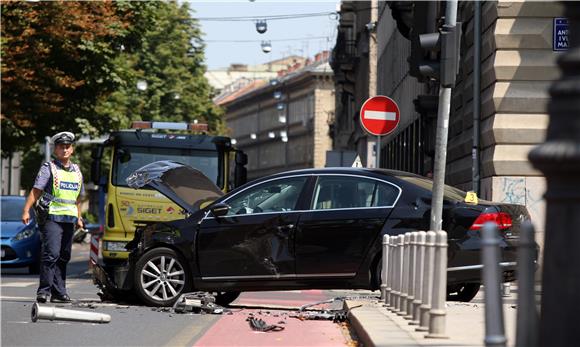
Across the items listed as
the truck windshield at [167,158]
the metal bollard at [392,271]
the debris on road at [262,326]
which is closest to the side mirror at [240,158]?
the truck windshield at [167,158]

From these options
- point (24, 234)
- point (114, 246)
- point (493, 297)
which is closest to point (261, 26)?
point (24, 234)

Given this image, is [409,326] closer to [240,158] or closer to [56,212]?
[56,212]

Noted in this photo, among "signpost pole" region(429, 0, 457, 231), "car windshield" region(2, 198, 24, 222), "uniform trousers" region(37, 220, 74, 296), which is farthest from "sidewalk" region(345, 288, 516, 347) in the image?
"car windshield" region(2, 198, 24, 222)

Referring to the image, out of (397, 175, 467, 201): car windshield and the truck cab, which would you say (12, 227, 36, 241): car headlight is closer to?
the truck cab

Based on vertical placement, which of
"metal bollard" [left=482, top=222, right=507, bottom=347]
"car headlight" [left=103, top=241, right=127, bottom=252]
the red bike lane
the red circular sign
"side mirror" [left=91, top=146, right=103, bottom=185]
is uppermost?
the red circular sign

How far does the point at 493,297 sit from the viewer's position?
5.96 metres

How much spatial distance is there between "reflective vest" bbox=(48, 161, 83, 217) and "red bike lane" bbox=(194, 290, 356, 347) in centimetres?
207

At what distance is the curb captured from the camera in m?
9.30

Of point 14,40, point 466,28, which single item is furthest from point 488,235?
point 14,40

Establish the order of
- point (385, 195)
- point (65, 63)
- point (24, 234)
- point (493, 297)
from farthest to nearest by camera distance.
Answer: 1. point (65, 63)
2. point (24, 234)
3. point (385, 195)
4. point (493, 297)

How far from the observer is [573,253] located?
5.42 m

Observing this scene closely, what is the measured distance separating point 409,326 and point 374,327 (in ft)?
0.88

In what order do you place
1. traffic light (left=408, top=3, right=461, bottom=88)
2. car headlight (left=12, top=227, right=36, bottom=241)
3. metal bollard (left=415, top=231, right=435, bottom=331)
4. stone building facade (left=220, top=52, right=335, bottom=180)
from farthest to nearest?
stone building facade (left=220, top=52, right=335, bottom=180)
car headlight (left=12, top=227, right=36, bottom=241)
traffic light (left=408, top=3, right=461, bottom=88)
metal bollard (left=415, top=231, right=435, bottom=331)

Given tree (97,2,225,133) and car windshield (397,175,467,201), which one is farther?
tree (97,2,225,133)
